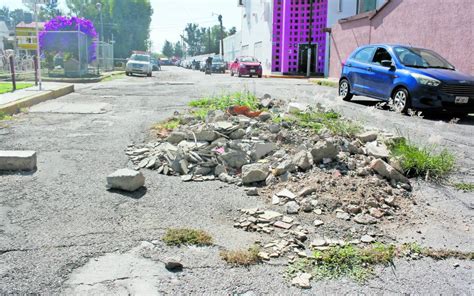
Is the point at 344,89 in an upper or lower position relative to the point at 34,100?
upper

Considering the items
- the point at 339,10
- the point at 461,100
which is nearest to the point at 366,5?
the point at 339,10

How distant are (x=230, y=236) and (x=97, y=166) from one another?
2.70 meters

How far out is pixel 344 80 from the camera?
13805mm

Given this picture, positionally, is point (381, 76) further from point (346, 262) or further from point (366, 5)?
point (366, 5)

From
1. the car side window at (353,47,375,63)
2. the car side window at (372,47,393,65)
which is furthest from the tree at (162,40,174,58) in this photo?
the car side window at (372,47,393,65)

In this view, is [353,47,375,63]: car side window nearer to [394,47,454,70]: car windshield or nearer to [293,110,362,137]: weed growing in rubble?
[394,47,454,70]: car windshield

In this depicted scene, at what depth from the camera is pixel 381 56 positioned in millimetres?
12164

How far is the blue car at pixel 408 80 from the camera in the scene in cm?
997

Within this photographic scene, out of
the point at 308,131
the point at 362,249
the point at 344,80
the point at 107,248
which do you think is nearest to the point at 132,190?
the point at 107,248

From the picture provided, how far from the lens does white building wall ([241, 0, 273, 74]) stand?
136 feet

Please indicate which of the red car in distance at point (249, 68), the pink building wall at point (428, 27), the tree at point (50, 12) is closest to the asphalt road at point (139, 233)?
the pink building wall at point (428, 27)

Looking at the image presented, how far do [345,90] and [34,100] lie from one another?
906 centimetres

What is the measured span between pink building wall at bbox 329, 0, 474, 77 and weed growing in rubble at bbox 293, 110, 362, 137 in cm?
920

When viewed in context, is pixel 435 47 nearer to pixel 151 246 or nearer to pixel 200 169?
pixel 200 169
